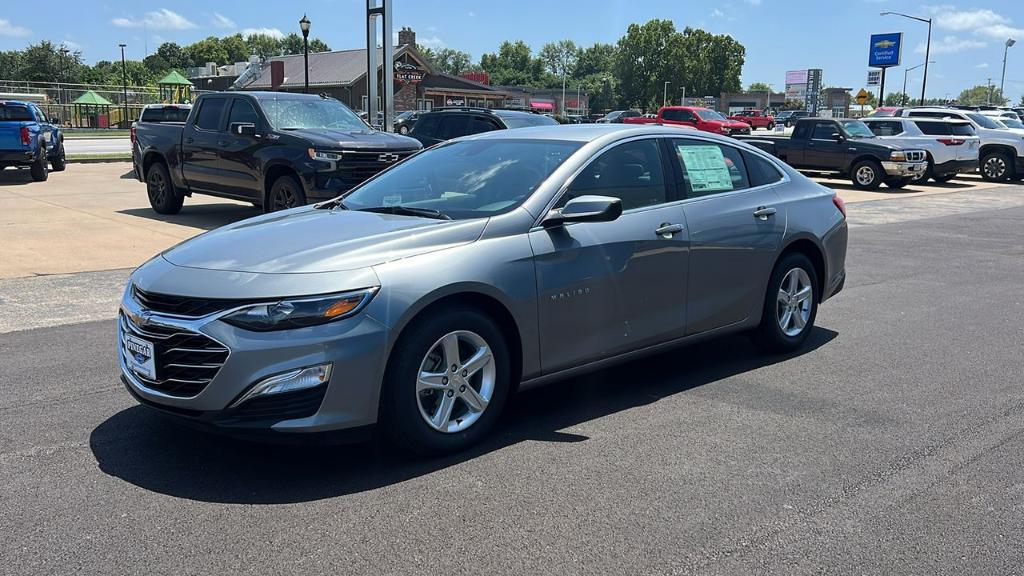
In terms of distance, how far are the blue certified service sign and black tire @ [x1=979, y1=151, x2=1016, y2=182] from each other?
130 ft

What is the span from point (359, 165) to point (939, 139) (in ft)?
62.5

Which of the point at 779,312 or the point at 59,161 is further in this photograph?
the point at 59,161

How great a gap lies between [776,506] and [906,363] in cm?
291

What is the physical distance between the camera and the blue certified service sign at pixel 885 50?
64.4 m

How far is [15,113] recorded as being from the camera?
65.9 feet

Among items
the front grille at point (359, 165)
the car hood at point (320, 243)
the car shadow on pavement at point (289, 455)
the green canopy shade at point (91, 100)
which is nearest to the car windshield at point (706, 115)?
the front grille at point (359, 165)

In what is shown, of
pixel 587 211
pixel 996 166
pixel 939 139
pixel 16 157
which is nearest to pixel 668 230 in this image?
pixel 587 211

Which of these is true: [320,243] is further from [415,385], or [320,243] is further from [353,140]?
[353,140]

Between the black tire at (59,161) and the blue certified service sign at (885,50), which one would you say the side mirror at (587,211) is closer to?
the black tire at (59,161)

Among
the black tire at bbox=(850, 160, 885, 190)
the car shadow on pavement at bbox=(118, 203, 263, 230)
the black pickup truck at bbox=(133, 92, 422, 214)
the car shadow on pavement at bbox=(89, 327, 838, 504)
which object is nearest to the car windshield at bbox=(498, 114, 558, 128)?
the black pickup truck at bbox=(133, 92, 422, 214)

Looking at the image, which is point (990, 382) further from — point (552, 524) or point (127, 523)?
point (127, 523)

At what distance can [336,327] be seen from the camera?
381 cm

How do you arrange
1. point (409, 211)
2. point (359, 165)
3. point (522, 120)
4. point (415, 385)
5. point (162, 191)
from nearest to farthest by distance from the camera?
1. point (415, 385)
2. point (409, 211)
3. point (359, 165)
4. point (162, 191)
5. point (522, 120)

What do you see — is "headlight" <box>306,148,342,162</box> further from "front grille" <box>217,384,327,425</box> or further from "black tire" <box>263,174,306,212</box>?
"front grille" <box>217,384,327,425</box>
